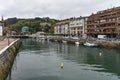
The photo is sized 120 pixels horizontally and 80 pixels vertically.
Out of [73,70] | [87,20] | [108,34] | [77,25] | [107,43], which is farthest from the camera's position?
[77,25]

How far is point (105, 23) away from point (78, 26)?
153ft

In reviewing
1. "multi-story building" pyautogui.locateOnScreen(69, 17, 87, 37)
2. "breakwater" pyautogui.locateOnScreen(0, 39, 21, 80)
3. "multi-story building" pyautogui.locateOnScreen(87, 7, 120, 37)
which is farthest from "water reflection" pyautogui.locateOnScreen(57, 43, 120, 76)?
"multi-story building" pyautogui.locateOnScreen(69, 17, 87, 37)

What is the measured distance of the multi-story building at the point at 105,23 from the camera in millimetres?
120812

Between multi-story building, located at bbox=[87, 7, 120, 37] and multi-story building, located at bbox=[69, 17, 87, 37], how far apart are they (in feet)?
30.8

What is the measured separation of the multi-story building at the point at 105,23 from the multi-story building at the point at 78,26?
9.38 meters

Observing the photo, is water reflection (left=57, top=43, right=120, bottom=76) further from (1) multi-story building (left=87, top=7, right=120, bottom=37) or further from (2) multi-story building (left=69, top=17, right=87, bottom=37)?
(2) multi-story building (left=69, top=17, right=87, bottom=37)

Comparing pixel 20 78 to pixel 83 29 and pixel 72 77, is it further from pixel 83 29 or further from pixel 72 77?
pixel 83 29

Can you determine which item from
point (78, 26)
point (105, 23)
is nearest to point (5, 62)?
point (105, 23)

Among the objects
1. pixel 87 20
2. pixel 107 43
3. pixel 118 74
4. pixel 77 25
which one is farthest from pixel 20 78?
pixel 77 25

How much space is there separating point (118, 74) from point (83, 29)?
128m

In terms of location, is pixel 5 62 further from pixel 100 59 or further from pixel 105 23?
pixel 105 23

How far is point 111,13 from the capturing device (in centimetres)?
12738

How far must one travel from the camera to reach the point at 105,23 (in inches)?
5256

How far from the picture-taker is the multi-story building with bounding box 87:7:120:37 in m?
121
